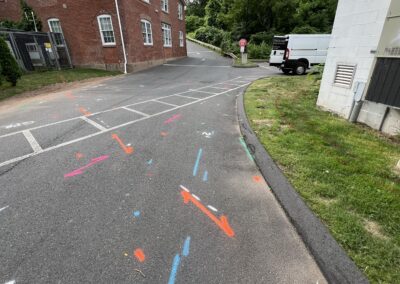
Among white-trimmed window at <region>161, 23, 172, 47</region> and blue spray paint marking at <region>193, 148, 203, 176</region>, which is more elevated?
white-trimmed window at <region>161, 23, 172, 47</region>

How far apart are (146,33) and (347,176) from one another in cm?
1978

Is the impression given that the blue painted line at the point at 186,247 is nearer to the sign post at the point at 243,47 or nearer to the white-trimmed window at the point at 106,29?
the white-trimmed window at the point at 106,29

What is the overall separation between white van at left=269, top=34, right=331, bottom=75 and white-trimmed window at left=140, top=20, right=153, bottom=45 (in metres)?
11.3

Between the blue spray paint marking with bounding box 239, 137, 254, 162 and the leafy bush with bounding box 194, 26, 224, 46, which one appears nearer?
the blue spray paint marking with bounding box 239, 137, 254, 162

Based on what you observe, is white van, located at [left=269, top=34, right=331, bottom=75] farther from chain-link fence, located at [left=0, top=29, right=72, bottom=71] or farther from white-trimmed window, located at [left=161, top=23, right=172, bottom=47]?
chain-link fence, located at [left=0, top=29, right=72, bottom=71]

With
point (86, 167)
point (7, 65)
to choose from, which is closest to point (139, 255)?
point (86, 167)

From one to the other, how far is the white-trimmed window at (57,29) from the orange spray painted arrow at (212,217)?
1905 cm

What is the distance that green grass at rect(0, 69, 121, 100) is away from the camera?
1015 centimetres

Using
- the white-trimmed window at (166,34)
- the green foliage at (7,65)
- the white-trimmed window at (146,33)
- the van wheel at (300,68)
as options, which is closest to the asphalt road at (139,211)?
the green foliage at (7,65)

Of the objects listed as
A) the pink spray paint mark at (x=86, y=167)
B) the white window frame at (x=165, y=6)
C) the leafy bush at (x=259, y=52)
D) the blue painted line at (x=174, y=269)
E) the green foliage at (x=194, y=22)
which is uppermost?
the green foliage at (x=194, y=22)

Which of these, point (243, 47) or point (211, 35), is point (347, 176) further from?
point (211, 35)

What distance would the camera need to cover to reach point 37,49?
49.1 ft

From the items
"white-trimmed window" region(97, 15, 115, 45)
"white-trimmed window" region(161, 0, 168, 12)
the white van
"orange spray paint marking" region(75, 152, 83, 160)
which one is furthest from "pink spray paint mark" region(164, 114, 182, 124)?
"white-trimmed window" region(161, 0, 168, 12)

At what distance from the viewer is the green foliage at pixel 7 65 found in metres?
9.89
